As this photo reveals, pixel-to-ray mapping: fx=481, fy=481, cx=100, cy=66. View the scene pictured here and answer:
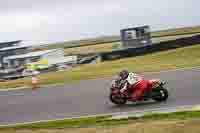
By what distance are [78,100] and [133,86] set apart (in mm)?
2587

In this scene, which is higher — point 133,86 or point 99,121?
point 133,86

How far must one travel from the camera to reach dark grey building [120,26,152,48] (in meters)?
44.8

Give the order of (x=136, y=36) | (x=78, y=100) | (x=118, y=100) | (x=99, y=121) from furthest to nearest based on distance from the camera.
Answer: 1. (x=136, y=36)
2. (x=78, y=100)
3. (x=118, y=100)
4. (x=99, y=121)

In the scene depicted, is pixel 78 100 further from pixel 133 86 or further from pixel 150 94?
pixel 150 94

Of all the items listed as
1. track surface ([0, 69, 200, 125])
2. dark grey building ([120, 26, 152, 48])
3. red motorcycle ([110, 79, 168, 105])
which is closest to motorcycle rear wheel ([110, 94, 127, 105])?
red motorcycle ([110, 79, 168, 105])

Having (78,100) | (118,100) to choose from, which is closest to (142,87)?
(118,100)

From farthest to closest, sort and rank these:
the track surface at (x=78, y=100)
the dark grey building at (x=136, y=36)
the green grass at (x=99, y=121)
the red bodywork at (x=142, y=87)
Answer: the dark grey building at (x=136, y=36)
the red bodywork at (x=142, y=87)
the track surface at (x=78, y=100)
the green grass at (x=99, y=121)

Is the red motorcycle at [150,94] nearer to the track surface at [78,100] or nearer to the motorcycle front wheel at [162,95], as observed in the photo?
the motorcycle front wheel at [162,95]

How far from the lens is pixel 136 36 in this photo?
4656cm

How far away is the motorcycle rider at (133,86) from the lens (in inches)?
547

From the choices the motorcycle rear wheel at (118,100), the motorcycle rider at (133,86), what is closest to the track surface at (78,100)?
the motorcycle rear wheel at (118,100)

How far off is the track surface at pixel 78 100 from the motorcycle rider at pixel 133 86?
0.32 meters

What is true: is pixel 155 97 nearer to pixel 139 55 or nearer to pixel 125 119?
pixel 125 119

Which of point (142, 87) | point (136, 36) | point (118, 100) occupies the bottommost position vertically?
point (118, 100)
